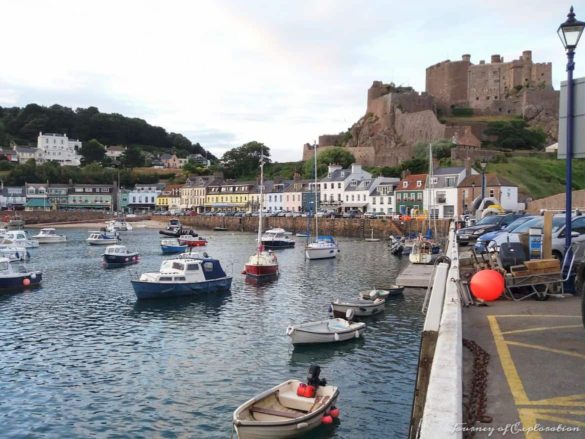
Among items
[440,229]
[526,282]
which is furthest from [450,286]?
[440,229]

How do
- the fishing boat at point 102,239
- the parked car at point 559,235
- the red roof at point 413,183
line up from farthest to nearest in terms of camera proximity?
the red roof at point 413,183, the fishing boat at point 102,239, the parked car at point 559,235

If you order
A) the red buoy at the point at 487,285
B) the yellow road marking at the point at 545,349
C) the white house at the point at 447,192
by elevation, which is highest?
the white house at the point at 447,192

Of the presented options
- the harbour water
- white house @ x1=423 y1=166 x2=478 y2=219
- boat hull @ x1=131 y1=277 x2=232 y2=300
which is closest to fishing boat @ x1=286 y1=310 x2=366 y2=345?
the harbour water

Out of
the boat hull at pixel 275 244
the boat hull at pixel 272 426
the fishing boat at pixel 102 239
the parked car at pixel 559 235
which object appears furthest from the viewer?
the fishing boat at pixel 102 239

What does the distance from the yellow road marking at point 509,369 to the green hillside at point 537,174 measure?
263 ft

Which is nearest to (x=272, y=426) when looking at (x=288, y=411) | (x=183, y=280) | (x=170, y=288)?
(x=288, y=411)

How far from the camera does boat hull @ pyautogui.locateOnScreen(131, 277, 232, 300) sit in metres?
30.9

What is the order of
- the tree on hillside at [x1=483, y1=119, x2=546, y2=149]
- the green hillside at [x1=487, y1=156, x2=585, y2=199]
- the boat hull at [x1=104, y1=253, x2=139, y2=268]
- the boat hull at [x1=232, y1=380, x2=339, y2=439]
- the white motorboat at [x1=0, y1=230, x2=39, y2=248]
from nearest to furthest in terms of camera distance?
the boat hull at [x1=232, y1=380, x2=339, y2=439]
the boat hull at [x1=104, y1=253, x2=139, y2=268]
the white motorboat at [x1=0, y1=230, x2=39, y2=248]
the green hillside at [x1=487, y1=156, x2=585, y2=199]
the tree on hillside at [x1=483, y1=119, x2=546, y2=149]

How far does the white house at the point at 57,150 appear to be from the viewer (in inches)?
7279

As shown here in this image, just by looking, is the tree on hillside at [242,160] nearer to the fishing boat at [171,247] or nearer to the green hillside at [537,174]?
the green hillside at [537,174]

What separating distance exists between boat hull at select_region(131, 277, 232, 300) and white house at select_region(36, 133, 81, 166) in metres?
168

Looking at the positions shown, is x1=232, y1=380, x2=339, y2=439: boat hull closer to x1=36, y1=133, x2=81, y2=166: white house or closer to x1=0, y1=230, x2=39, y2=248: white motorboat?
x1=0, y1=230, x2=39, y2=248: white motorboat

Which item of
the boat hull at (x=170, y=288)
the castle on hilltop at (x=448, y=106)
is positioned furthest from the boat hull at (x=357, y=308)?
the castle on hilltop at (x=448, y=106)

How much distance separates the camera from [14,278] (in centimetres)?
3475
